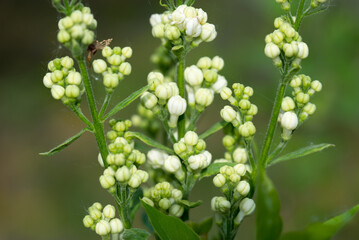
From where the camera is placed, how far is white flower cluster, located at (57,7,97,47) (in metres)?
1.59

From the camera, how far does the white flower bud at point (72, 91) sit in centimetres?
177

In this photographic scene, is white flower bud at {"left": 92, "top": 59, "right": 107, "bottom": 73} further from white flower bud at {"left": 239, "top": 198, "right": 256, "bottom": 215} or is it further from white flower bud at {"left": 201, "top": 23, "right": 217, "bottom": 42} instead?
white flower bud at {"left": 239, "top": 198, "right": 256, "bottom": 215}

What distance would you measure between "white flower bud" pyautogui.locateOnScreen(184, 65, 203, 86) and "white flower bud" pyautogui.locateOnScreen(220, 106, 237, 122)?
0.18 m

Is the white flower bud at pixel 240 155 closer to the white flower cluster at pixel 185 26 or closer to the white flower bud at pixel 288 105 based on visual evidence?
the white flower bud at pixel 288 105

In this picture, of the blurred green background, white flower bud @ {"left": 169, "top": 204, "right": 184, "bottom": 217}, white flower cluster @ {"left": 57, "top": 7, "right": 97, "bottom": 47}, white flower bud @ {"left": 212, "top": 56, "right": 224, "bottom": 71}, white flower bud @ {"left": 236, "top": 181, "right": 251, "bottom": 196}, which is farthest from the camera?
the blurred green background

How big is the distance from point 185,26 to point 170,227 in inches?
26.7

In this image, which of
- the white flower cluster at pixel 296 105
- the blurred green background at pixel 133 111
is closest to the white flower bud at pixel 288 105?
the white flower cluster at pixel 296 105

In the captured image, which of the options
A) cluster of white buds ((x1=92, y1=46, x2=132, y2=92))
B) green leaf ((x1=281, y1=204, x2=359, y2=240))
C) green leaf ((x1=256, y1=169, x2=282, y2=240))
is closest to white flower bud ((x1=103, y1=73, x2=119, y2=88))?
cluster of white buds ((x1=92, y1=46, x2=132, y2=92))

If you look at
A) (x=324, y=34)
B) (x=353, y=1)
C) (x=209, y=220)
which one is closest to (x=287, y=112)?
(x=209, y=220)

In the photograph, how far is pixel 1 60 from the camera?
9492mm

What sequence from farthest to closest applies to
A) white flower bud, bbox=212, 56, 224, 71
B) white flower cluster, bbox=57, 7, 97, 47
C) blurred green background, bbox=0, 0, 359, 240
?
blurred green background, bbox=0, 0, 359, 240
white flower bud, bbox=212, 56, 224, 71
white flower cluster, bbox=57, 7, 97, 47

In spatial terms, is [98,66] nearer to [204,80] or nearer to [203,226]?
[204,80]

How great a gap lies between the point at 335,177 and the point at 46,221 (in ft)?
12.7

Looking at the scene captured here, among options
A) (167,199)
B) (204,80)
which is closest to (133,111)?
(204,80)
